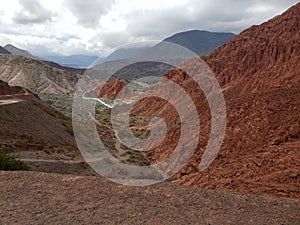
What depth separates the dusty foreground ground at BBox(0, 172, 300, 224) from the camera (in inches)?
330

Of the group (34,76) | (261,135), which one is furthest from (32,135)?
(34,76)

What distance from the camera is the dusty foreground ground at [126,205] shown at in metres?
8.38

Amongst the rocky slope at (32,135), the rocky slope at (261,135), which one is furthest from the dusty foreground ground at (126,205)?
the rocky slope at (32,135)

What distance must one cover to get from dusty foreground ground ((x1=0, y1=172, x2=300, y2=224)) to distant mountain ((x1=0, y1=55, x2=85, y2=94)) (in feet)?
404

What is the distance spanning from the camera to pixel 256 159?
19656 millimetres

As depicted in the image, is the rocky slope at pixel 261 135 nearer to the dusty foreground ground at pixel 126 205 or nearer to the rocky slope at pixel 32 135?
the dusty foreground ground at pixel 126 205

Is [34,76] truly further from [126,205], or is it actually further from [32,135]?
[126,205]

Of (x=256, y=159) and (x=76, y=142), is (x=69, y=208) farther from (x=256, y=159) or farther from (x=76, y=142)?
(x=76, y=142)

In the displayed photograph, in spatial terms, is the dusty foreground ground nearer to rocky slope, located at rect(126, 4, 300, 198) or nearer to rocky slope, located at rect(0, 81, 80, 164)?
rocky slope, located at rect(126, 4, 300, 198)

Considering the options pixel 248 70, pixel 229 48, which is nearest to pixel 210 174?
pixel 248 70

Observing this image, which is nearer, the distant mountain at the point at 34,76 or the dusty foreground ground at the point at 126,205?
the dusty foreground ground at the point at 126,205

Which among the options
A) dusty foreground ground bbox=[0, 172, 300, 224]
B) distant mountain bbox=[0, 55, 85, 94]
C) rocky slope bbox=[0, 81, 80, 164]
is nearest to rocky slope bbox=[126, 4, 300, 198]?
dusty foreground ground bbox=[0, 172, 300, 224]

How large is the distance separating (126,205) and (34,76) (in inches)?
5723

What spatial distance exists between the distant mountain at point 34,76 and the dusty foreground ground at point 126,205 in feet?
404
